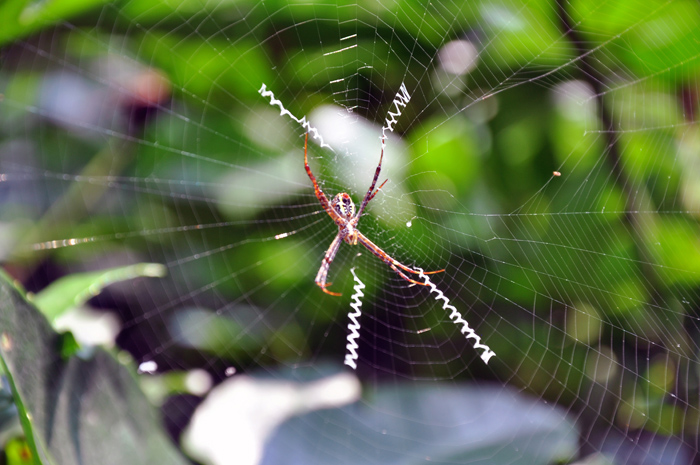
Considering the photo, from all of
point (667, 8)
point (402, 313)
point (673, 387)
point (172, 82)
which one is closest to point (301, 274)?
point (402, 313)

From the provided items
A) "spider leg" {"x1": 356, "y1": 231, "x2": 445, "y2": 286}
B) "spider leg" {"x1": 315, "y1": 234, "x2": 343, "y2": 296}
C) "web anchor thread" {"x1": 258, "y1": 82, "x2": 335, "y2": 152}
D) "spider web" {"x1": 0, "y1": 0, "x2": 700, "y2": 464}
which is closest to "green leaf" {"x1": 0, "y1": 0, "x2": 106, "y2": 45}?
"spider web" {"x1": 0, "y1": 0, "x2": 700, "y2": 464}

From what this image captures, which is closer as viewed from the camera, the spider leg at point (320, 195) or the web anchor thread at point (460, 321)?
the web anchor thread at point (460, 321)

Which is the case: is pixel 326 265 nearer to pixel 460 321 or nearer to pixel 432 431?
pixel 460 321

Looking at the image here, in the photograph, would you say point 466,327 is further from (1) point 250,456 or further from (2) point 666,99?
(2) point 666,99

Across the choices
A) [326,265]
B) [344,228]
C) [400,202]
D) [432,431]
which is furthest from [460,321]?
[344,228]

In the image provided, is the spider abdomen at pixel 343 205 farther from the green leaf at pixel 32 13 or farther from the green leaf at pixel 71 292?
the green leaf at pixel 32 13

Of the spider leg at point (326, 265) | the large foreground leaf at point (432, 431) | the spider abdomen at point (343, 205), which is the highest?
the spider abdomen at point (343, 205)

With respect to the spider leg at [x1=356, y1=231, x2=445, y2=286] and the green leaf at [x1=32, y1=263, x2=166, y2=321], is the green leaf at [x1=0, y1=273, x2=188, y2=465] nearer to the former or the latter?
the green leaf at [x1=32, y1=263, x2=166, y2=321]

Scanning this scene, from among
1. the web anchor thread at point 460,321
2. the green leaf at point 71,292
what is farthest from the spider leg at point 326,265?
the green leaf at point 71,292
